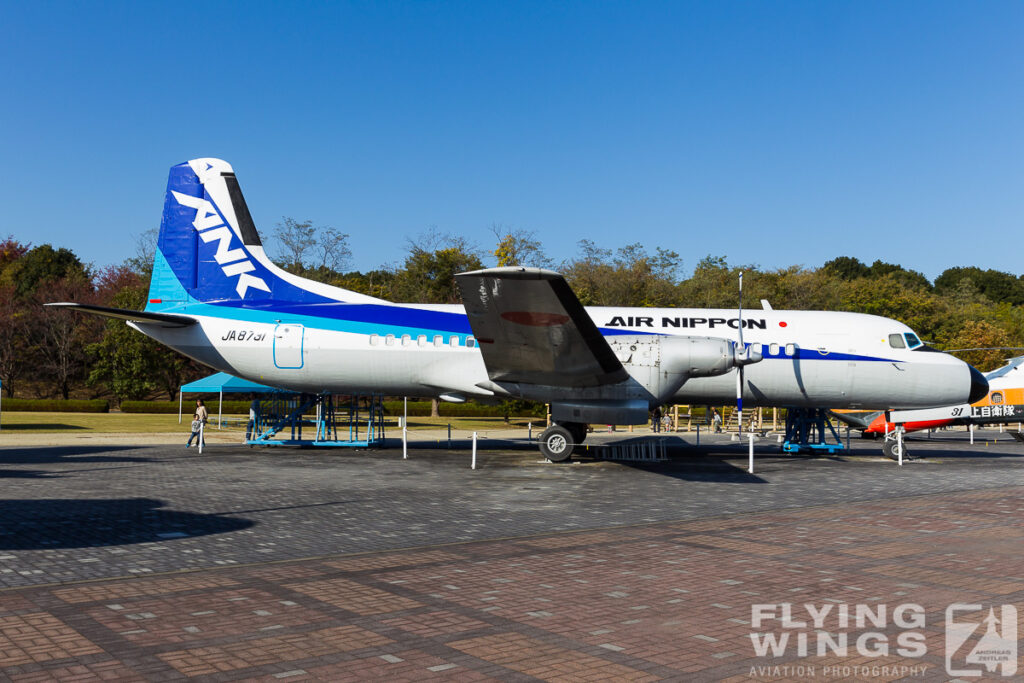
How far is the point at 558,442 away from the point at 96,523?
38.7 ft

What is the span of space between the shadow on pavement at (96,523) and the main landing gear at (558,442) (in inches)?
399

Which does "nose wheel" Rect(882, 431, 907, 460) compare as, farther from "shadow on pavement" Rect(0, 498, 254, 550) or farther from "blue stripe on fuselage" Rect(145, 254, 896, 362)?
"shadow on pavement" Rect(0, 498, 254, 550)

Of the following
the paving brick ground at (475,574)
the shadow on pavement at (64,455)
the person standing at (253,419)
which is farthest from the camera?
the person standing at (253,419)

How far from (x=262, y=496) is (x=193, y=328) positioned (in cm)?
1016

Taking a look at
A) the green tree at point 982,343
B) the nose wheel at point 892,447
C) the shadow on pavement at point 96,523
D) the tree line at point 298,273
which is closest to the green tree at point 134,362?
the tree line at point 298,273

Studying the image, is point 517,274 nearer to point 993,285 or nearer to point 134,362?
point 134,362

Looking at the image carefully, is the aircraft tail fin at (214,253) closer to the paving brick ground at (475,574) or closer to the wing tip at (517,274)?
the paving brick ground at (475,574)

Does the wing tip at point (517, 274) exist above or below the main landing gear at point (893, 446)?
above

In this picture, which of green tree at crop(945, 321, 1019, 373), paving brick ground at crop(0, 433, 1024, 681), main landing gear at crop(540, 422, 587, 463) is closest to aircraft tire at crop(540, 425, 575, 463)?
main landing gear at crop(540, 422, 587, 463)

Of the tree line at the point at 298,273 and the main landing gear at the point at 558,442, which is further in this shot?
the tree line at the point at 298,273

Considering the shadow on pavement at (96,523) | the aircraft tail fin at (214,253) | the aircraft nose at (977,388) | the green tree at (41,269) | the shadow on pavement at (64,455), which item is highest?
the green tree at (41,269)

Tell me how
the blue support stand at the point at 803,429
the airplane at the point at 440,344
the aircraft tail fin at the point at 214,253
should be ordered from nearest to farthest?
1. the airplane at the point at 440,344
2. the aircraft tail fin at the point at 214,253
3. the blue support stand at the point at 803,429

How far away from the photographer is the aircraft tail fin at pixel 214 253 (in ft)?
74.5

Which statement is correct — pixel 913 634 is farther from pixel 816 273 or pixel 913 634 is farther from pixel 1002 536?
pixel 816 273
